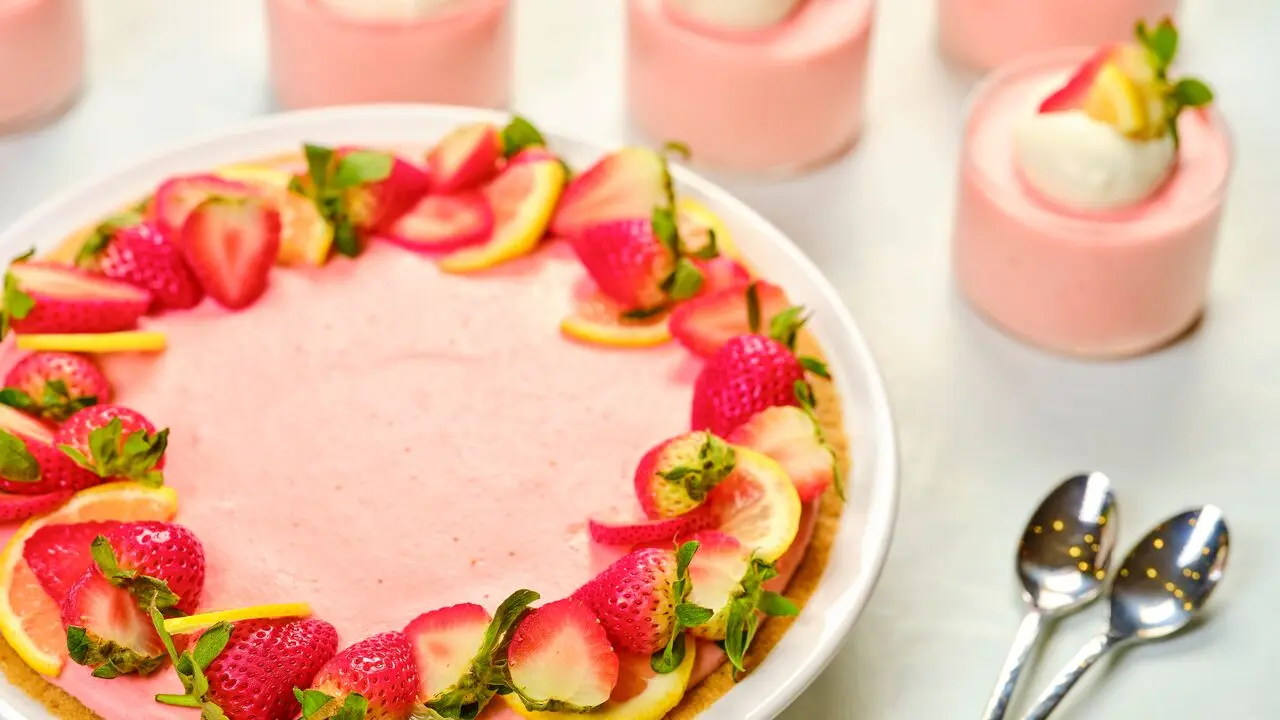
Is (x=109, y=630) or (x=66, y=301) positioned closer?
(x=109, y=630)

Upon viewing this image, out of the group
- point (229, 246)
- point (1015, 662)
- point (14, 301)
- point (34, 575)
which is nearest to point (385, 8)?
point (229, 246)

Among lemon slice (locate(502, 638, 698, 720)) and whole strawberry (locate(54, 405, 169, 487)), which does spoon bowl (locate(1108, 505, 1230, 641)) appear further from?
whole strawberry (locate(54, 405, 169, 487))

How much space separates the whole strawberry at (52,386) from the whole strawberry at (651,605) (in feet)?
2.32

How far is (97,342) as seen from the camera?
2096 millimetres

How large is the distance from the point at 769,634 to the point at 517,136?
91cm

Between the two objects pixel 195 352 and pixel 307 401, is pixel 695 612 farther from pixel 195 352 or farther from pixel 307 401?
pixel 195 352

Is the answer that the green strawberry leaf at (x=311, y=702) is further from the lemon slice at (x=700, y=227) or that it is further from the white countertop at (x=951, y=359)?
the lemon slice at (x=700, y=227)

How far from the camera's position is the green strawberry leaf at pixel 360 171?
227 centimetres

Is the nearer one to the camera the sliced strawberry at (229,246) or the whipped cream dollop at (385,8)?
the sliced strawberry at (229,246)

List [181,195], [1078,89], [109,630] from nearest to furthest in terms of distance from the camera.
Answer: [109,630]
[181,195]
[1078,89]

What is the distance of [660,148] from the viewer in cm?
279

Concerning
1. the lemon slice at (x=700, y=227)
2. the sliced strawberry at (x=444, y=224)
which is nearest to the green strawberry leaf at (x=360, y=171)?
the sliced strawberry at (x=444, y=224)

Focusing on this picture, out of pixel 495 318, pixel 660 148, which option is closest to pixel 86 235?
pixel 495 318

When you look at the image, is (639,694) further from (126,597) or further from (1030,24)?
(1030,24)
